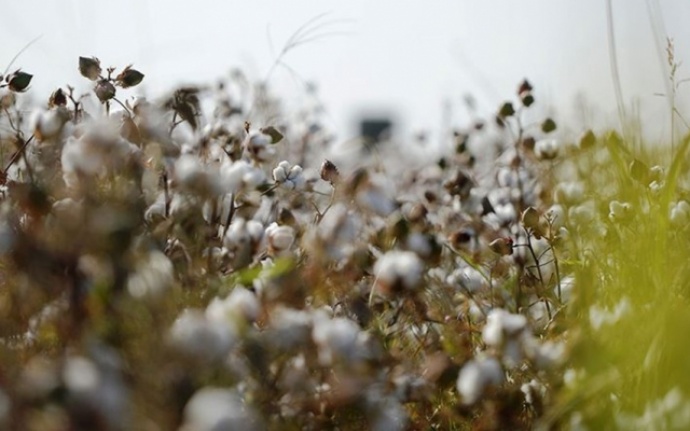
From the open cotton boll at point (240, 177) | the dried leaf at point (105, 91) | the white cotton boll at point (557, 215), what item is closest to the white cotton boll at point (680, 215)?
the white cotton boll at point (557, 215)

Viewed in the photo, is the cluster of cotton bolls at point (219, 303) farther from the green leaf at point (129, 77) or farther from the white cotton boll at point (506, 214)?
the white cotton boll at point (506, 214)

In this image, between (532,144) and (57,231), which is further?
(532,144)

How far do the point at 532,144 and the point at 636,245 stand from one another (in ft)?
2.93

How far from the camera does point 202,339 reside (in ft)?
3.23

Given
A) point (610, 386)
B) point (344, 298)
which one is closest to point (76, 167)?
point (344, 298)

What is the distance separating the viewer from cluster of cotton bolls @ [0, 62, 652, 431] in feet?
3.33

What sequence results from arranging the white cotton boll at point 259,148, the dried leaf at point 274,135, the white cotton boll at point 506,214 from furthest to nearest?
the white cotton boll at point 506,214 < the dried leaf at point 274,135 < the white cotton boll at point 259,148

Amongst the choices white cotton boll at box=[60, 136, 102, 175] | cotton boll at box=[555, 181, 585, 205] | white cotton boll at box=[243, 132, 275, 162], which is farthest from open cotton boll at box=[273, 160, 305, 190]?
white cotton boll at box=[60, 136, 102, 175]

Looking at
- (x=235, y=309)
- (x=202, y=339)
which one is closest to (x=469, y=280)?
(x=235, y=309)

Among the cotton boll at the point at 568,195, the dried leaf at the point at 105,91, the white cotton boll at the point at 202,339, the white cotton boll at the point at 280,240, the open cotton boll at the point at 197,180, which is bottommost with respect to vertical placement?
the white cotton boll at the point at 202,339

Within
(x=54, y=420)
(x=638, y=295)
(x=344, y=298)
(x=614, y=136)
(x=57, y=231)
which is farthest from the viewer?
(x=614, y=136)

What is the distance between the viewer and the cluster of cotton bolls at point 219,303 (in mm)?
1014

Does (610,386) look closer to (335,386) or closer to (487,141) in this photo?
(335,386)

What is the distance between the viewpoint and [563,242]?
219 cm
